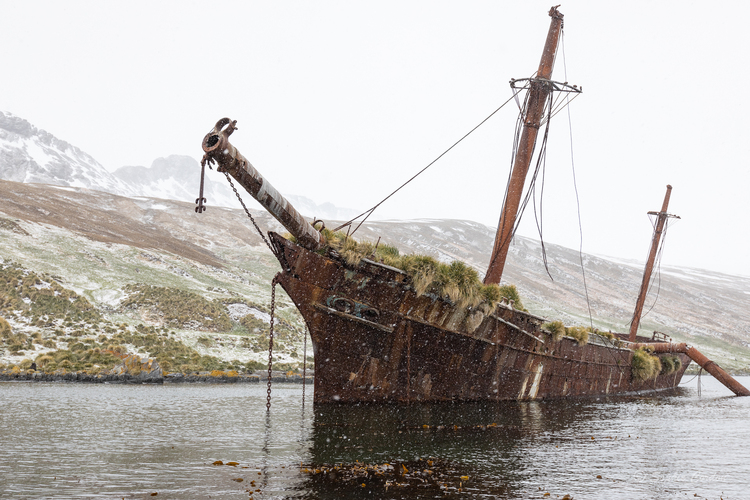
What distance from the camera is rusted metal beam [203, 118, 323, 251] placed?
31.4 ft

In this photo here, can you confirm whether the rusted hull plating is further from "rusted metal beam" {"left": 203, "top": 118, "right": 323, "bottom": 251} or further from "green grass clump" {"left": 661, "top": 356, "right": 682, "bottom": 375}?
"green grass clump" {"left": 661, "top": 356, "right": 682, "bottom": 375}

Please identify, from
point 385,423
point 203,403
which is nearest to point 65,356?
point 203,403

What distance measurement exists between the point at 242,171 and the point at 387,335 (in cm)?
660

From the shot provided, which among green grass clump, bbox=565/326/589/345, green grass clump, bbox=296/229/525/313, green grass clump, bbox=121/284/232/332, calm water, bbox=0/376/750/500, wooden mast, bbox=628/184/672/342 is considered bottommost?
green grass clump, bbox=121/284/232/332

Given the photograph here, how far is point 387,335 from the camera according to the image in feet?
47.6

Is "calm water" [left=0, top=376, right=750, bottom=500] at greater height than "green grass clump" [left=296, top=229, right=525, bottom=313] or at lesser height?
lesser

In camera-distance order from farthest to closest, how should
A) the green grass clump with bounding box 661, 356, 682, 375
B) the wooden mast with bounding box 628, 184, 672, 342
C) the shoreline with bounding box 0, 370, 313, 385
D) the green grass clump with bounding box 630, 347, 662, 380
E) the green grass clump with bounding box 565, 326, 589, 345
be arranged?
the wooden mast with bounding box 628, 184, 672, 342 → the green grass clump with bounding box 661, 356, 682, 375 → the green grass clump with bounding box 630, 347, 662, 380 → the green grass clump with bounding box 565, 326, 589, 345 → the shoreline with bounding box 0, 370, 313, 385

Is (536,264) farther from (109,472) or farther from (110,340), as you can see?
(109,472)

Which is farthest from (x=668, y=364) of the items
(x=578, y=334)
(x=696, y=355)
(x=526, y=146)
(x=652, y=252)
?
(x=526, y=146)

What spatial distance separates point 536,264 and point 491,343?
12457 centimetres

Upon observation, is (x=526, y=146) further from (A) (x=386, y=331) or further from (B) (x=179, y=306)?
(B) (x=179, y=306)

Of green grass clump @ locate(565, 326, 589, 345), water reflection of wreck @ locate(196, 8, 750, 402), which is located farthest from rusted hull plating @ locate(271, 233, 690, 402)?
green grass clump @ locate(565, 326, 589, 345)

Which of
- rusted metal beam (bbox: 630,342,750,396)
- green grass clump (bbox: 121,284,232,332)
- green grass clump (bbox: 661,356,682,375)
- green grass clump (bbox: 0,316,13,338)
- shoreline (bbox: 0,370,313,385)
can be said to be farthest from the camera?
green grass clump (bbox: 121,284,232,332)

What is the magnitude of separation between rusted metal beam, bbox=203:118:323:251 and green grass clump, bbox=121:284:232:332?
2691cm
